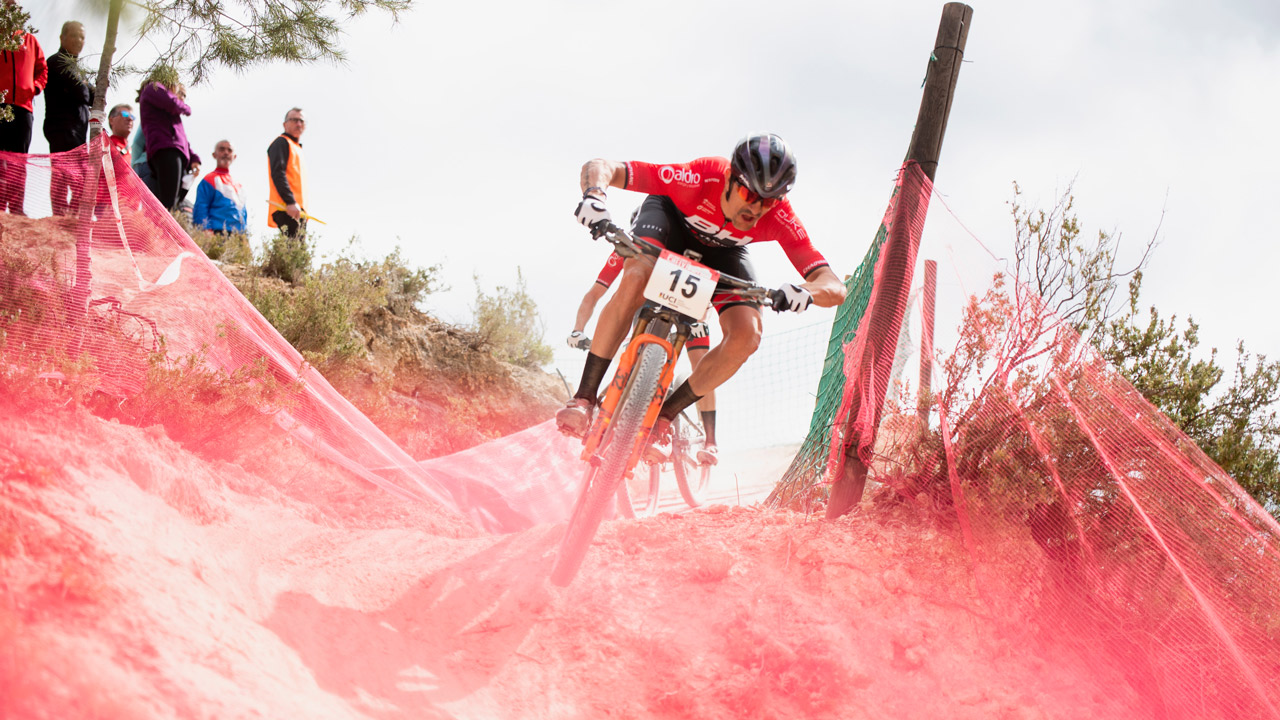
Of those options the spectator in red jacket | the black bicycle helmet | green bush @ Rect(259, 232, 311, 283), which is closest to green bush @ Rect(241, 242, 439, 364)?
green bush @ Rect(259, 232, 311, 283)

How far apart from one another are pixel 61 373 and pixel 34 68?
356 centimetres

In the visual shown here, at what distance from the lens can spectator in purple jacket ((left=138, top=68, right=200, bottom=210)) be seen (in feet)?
23.5

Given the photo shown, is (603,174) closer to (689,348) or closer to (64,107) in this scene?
(689,348)

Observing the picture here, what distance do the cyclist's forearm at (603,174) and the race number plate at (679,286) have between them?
549 mm

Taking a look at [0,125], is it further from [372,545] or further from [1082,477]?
[1082,477]

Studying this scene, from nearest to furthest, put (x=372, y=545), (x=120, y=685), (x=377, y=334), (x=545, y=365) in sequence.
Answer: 1. (x=120, y=685)
2. (x=372, y=545)
3. (x=377, y=334)
4. (x=545, y=365)

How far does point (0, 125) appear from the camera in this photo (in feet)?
19.6

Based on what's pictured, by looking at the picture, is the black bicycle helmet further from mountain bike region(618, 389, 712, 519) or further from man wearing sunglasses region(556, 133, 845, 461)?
mountain bike region(618, 389, 712, 519)

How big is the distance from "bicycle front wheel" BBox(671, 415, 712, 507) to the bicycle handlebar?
3000 millimetres

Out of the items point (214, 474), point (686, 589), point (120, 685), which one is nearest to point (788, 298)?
point (686, 589)

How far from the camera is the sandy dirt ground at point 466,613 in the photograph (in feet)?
6.75

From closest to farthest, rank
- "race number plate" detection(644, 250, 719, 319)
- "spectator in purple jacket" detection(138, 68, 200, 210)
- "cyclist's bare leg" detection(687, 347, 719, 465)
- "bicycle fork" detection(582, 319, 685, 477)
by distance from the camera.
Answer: "race number plate" detection(644, 250, 719, 319) < "bicycle fork" detection(582, 319, 685, 477) < "cyclist's bare leg" detection(687, 347, 719, 465) < "spectator in purple jacket" detection(138, 68, 200, 210)

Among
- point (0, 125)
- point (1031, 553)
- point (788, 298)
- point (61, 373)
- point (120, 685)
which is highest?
point (0, 125)

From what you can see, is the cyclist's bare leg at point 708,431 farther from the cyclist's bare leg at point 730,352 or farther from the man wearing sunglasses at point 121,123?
the man wearing sunglasses at point 121,123
